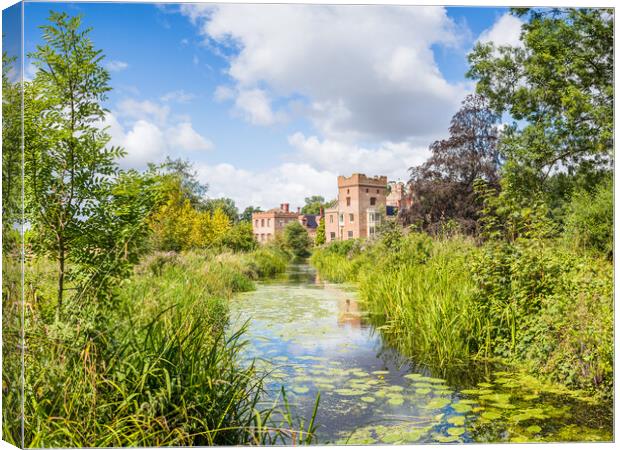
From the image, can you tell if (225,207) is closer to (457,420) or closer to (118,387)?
(118,387)

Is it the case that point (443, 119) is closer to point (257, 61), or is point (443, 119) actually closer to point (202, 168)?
point (257, 61)

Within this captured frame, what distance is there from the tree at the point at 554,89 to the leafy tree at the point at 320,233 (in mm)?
1871

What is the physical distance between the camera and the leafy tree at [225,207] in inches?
187

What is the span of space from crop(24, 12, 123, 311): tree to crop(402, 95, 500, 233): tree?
3064 millimetres

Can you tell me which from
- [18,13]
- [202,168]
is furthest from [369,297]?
[18,13]

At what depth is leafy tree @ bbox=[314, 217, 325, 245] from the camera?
5320 millimetres

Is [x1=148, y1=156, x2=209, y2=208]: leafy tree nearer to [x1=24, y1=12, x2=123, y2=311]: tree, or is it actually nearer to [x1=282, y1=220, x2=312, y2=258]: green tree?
[x1=24, y1=12, x2=123, y2=311]: tree

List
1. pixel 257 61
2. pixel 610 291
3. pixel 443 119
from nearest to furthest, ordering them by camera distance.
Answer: pixel 610 291 → pixel 257 61 → pixel 443 119

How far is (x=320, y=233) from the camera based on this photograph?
226 inches

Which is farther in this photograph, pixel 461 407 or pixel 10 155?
pixel 461 407

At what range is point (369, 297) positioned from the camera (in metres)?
7.57

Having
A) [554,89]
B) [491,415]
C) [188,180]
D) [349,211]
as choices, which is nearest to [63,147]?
[188,180]

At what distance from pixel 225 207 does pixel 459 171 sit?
8.75 feet

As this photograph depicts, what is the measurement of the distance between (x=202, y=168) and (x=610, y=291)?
3351 millimetres
